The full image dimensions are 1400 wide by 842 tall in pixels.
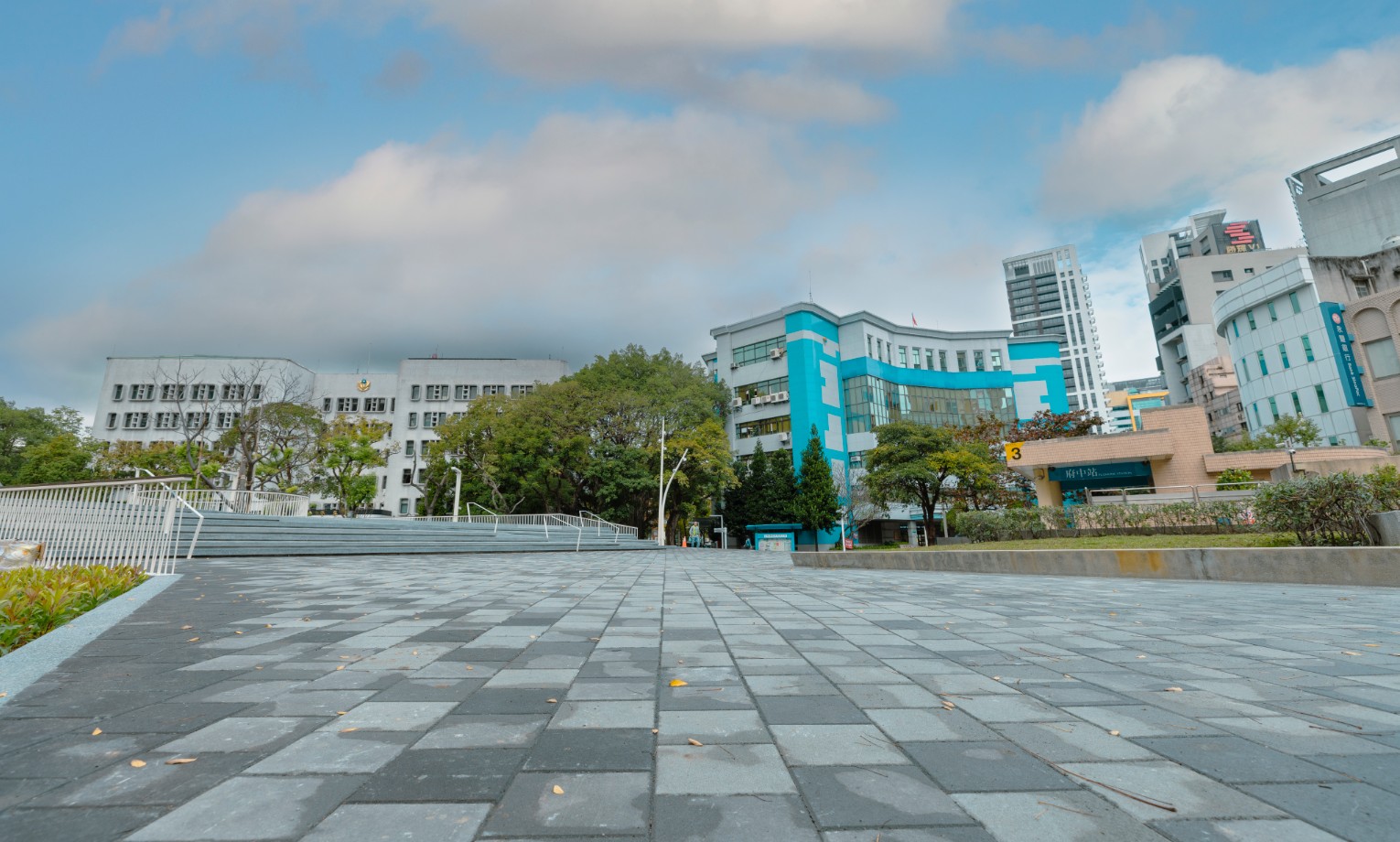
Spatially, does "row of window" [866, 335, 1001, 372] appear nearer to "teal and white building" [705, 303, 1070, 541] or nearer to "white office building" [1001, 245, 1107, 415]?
"teal and white building" [705, 303, 1070, 541]

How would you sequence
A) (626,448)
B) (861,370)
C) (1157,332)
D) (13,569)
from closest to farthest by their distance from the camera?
(13,569) < (626,448) < (861,370) < (1157,332)

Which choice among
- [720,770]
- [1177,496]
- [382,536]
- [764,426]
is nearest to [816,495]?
[764,426]

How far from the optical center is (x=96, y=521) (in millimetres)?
8891

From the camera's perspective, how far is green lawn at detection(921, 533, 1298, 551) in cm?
993

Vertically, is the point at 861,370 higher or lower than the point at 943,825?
higher

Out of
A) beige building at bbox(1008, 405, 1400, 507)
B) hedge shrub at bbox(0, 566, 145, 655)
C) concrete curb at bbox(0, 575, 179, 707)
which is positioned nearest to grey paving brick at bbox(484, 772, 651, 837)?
concrete curb at bbox(0, 575, 179, 707)

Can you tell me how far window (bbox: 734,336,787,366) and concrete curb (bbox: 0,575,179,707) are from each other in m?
41.3

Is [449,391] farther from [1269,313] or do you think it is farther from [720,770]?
[1269,313]

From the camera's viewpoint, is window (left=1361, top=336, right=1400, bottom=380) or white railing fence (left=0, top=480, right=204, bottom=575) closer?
white railing fence (left=0, top=480, right=204, bottom=575)

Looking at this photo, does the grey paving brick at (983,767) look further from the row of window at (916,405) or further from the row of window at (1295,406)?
the row of window at (1295,406)

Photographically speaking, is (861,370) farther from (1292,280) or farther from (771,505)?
(1292,280)

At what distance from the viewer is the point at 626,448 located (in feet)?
109

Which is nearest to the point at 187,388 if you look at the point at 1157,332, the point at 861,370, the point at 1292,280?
the point at 861,370

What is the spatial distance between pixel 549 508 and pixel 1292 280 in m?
45.1
